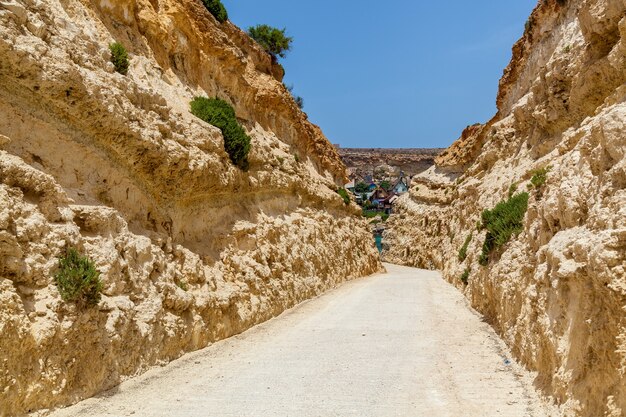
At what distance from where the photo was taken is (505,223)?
12234mm

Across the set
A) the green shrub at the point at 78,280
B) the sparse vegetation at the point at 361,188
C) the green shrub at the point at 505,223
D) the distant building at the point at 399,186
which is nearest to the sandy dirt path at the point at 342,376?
the green shrub at the point at 78,280

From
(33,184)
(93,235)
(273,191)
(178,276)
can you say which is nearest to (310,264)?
(273,191)

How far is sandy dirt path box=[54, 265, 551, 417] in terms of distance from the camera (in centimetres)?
646

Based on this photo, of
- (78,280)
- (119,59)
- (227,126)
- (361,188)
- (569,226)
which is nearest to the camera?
(78,280)

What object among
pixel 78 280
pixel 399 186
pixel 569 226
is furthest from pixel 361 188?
pixel 78 280

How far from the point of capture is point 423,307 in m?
14.3

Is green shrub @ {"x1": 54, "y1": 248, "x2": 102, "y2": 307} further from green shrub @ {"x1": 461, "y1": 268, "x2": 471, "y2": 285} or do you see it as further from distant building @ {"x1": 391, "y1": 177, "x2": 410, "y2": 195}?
distant building @ {"x1": 391, "y1": 177, "x2": 410, "y2": 195}

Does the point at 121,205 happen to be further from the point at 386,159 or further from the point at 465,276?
the point at 386,159

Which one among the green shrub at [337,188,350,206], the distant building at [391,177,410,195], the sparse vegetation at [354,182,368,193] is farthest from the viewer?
the sparse vegetation at [354,182,368,193]

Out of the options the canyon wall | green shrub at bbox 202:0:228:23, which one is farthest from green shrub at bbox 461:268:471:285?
green shrub at bbox 202:0:228:23

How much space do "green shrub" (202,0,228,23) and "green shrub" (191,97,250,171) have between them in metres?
6.31

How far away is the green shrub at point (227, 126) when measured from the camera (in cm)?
1329

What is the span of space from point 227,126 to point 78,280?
7.72 m

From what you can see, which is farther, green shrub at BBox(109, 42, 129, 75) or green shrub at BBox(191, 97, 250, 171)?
green shrub at BBox(191, 97, 250, 171)
